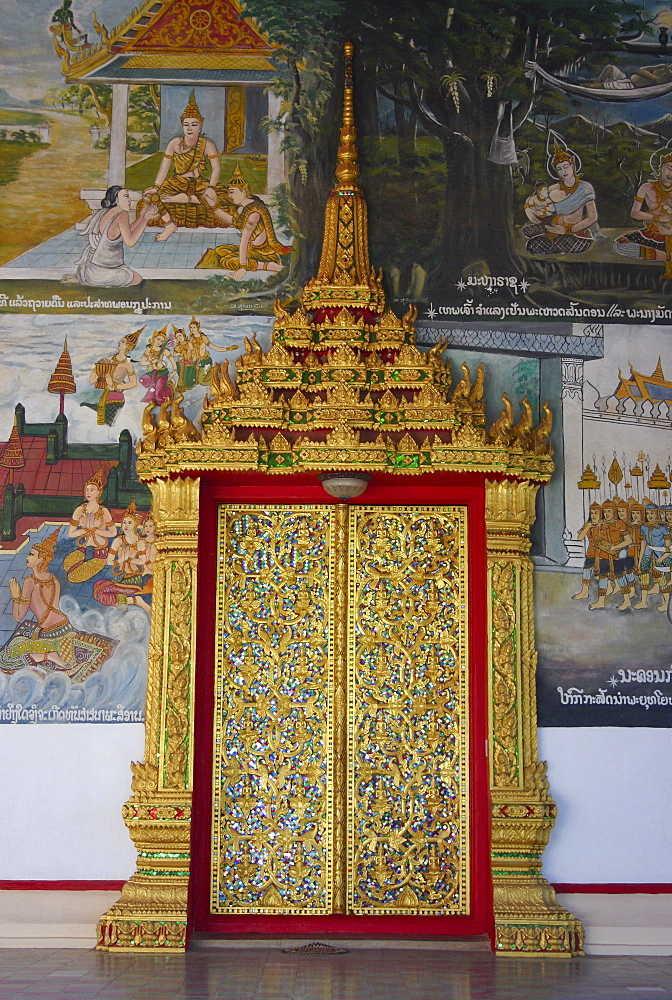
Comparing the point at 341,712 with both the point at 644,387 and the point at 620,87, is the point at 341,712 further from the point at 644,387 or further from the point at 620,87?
the point at 620,87

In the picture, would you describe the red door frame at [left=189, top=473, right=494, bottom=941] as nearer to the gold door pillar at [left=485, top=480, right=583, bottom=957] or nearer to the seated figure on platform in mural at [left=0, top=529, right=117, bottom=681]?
the gold door pillar at [left=485, top=480, right=583, bottom=957]

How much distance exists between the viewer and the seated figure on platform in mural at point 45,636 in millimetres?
7902

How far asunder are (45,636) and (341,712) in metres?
2.00

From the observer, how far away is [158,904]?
7316 millimetres

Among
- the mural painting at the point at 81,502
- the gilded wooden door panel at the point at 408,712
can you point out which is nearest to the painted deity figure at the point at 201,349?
the mural painting at the point at 81,502

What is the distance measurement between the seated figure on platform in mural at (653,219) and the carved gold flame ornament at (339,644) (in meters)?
1.49

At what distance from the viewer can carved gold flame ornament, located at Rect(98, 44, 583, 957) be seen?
768 cm

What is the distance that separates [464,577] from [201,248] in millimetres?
2927

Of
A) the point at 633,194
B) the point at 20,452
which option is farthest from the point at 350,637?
the point at 633,194

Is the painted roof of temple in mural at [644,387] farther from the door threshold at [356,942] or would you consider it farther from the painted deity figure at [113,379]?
the door threshold at [356,942]

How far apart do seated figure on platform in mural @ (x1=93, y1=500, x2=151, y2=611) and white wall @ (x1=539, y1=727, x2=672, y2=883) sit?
2787 millimetres

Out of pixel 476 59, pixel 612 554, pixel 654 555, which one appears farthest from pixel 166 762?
pixel 476 59

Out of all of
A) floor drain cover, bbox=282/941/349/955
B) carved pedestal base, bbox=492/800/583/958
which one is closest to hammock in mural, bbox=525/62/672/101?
carved pedestal base, bbox=492/800/583/958

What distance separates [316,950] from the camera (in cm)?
731
